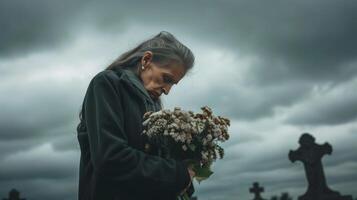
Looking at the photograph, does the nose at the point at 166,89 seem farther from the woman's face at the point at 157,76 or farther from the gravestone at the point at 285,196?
the gravestone at the point at 285,196

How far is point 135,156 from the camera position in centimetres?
234

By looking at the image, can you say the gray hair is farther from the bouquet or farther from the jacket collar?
the bouquet

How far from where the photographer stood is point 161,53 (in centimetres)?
285

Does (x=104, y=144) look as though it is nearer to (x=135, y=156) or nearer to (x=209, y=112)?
(x=135, y=156)

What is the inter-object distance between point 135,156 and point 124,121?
11.9 inches

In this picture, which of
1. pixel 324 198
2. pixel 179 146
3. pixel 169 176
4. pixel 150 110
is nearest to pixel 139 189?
pixel 169 176

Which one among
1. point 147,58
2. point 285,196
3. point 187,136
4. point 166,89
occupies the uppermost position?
point 285,196

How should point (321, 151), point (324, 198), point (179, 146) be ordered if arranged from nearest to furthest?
point (179, 146) → point (324, 198) → point (321, 151)

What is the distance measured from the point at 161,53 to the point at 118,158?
0.87 m

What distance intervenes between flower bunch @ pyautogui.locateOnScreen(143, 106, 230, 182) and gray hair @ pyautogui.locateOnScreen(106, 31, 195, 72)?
0.42m

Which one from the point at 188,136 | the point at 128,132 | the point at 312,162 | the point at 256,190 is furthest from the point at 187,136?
the point at 256,190

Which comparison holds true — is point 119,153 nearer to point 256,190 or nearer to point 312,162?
point 312,162

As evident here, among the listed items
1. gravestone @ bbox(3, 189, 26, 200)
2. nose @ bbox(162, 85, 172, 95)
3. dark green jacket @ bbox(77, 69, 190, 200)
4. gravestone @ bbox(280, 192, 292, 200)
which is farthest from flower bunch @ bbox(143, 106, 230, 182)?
gravestone @ bbox(280, 192, 292, 200)

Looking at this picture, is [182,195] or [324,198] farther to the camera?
[324,198]
